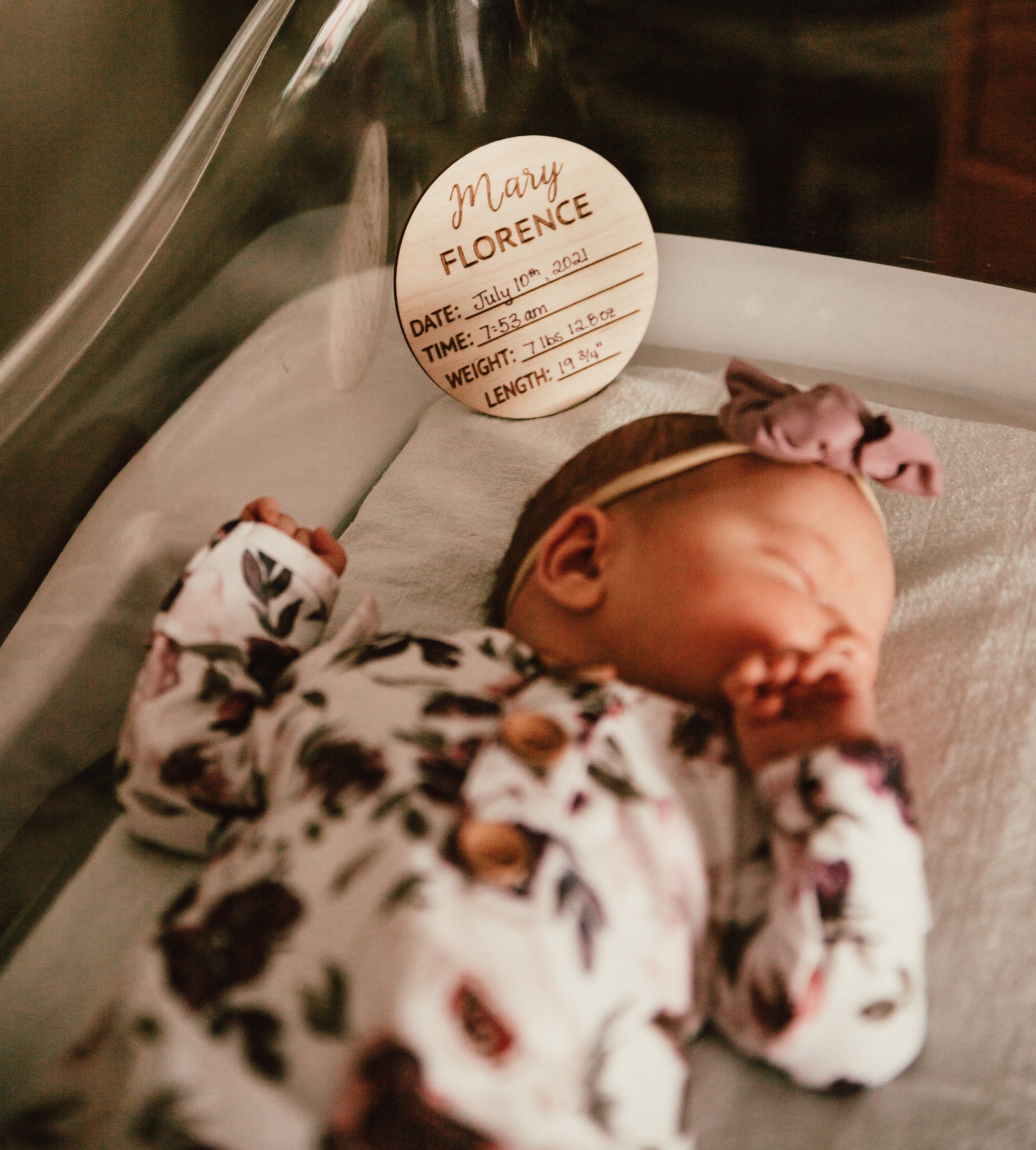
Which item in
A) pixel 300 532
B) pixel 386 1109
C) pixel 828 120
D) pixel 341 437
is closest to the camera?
pixel 386 1109

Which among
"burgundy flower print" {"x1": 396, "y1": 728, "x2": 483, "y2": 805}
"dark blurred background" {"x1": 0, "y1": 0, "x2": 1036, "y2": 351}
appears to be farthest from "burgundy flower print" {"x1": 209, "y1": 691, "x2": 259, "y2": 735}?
"dark blurred background" {"x1": 0, "y1": 0, "x2": 1036, "y2": 351}

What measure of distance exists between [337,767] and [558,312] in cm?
65

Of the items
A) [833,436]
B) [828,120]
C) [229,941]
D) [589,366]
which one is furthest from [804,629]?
[828,120]

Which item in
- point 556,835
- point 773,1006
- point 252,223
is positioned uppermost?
point 252,223

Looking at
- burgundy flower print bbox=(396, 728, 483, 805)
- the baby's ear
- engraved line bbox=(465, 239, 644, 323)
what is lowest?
burgundy flower print bbox=(396, 728, 483, 805)

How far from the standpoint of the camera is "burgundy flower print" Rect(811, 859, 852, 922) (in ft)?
1.86

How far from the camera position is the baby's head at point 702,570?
64 centimetres

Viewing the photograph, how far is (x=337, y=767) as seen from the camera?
0.59 m

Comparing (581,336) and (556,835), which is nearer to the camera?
(556,835)

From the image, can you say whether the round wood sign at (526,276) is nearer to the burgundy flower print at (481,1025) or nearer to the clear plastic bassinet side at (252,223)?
the clear plastic bassinet side at (252,223)

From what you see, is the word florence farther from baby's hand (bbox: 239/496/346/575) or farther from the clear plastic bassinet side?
baby's hand (bbox: 239/496/346/575)

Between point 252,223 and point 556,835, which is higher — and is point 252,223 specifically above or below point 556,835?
above

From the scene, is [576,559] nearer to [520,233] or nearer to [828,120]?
[520,233]

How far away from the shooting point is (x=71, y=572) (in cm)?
78
